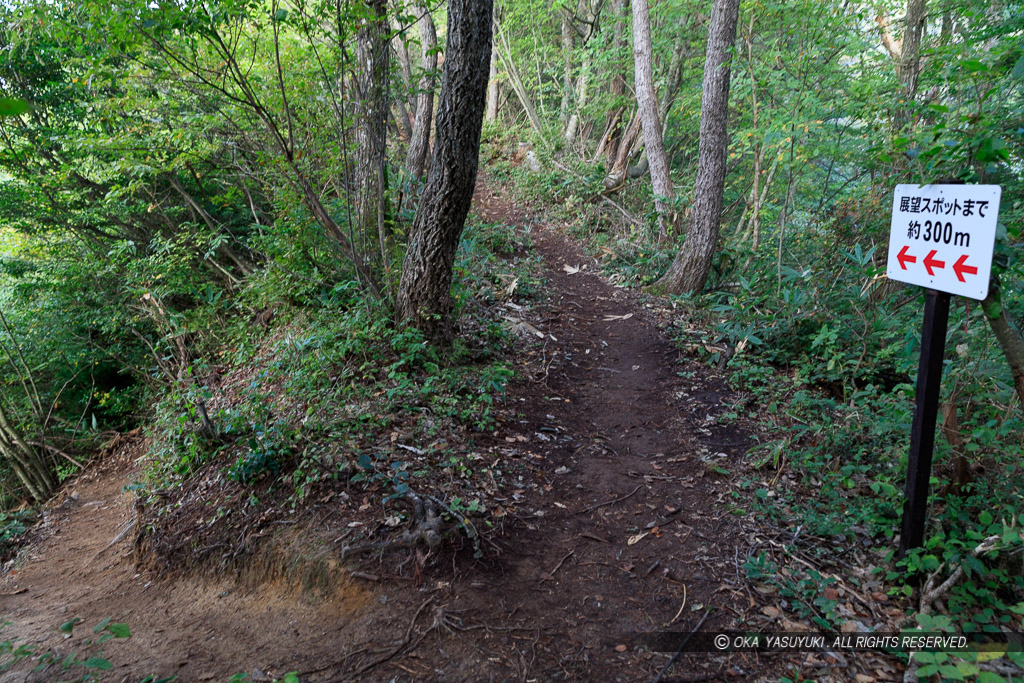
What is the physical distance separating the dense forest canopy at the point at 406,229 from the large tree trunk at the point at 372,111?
0.12ft

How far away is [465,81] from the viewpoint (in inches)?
214

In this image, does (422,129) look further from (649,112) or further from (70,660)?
(70,660)

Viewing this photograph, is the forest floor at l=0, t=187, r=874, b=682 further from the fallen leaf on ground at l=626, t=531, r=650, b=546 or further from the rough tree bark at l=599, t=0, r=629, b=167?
the rough tree bark at l=599, t=0, r=629, b=167

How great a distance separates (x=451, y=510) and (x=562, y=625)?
1067 millimetres

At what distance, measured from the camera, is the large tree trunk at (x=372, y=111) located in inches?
253

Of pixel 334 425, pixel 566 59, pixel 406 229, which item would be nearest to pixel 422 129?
pixel 406 229

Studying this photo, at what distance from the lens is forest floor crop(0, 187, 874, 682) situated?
10.2 ft

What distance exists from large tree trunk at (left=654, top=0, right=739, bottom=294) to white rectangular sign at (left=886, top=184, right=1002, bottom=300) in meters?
5.52

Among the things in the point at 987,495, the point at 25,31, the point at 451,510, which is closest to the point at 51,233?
the point at 25,31

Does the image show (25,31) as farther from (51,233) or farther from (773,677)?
(773,677)

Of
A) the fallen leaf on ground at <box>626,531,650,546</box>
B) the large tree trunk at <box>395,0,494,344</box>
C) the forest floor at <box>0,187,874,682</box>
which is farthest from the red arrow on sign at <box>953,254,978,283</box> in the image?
the large tree trunk at <box>395,0,494,344</box>

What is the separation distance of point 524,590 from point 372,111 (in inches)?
219

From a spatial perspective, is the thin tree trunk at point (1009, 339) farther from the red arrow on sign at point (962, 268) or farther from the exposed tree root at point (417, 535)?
the exposed tree root at point (417, 535)

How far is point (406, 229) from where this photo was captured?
8.02 m
